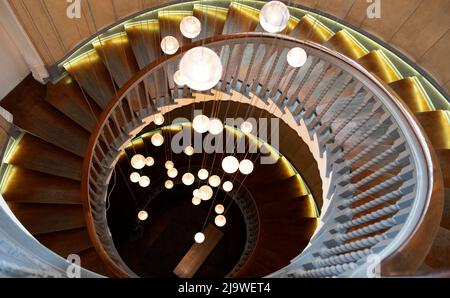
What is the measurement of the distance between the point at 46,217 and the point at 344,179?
3.64 meters

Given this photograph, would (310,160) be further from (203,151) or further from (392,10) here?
(392,10)

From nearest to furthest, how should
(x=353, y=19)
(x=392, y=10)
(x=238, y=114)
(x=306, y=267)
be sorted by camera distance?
1. (x=306, y=267)
2. (x=392, y=10)
3. (x=353, y=19)
4. (x=238, y=114)

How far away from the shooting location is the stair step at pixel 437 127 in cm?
431

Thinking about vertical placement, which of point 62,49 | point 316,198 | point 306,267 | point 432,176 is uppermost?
point 62,49

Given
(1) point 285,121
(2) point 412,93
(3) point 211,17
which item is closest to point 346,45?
(2) point 412,93

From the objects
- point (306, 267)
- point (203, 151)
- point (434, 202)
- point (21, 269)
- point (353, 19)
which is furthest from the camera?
point (203, 151)

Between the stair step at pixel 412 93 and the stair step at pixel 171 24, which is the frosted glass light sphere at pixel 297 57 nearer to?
the stair step at pixel 412 93

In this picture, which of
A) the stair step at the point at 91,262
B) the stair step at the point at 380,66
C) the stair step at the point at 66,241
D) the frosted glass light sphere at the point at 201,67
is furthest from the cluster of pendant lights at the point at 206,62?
the stair step at the point at 380,66

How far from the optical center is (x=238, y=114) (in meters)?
7.21

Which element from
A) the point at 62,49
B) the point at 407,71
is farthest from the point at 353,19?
the point at 62,49

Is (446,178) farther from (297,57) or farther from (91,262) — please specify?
(91,262)

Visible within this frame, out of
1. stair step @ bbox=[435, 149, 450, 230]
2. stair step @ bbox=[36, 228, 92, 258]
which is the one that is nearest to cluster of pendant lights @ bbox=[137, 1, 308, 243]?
stair step @ bbox=[36, 228, 92, 258]

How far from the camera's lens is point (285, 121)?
4629 millimetres

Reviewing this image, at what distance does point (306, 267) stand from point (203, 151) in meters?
4.95
